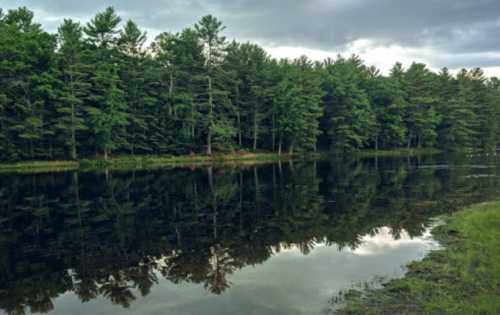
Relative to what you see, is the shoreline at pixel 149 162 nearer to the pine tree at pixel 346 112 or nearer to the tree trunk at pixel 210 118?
the tree trunk at pixel 210 118

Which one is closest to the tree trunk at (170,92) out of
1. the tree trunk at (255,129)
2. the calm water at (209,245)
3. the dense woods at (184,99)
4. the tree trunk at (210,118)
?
the dense woods at (184,99)

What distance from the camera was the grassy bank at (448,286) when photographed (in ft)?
22.6

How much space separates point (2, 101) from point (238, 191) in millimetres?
32634

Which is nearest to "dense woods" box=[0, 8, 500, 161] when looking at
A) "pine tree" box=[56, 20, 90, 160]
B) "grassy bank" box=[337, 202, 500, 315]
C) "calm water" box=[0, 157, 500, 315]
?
"pine tree" box=[56, 20, 90, 160]

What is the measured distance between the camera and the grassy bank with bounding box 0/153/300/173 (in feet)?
137

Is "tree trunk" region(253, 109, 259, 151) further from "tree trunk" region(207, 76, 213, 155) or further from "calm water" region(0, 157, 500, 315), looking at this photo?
"calm water" region(0, 157, 500, 315)

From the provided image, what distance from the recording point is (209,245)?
1266 cm

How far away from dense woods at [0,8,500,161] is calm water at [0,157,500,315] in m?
23.0

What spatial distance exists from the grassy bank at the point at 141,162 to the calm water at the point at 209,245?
17.9 metres

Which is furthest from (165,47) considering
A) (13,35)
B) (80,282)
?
(80,282)

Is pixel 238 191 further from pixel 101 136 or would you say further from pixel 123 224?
pixel 101 136

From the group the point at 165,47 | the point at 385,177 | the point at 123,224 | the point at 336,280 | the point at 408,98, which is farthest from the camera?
the point at 408,98

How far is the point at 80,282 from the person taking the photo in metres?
9.62

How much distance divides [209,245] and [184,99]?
42.2 meters
